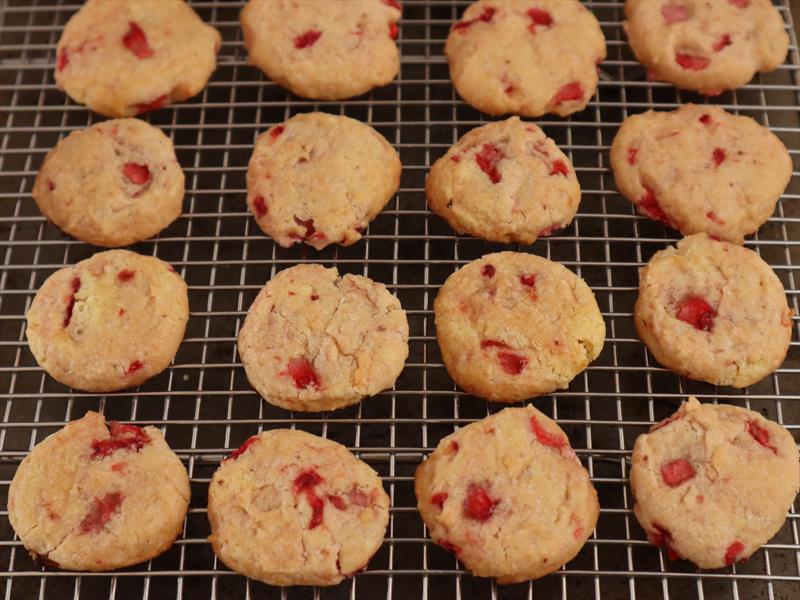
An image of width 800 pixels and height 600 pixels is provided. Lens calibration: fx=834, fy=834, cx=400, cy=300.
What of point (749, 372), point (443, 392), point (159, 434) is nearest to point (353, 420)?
point (443, 392)

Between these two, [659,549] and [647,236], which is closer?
[659,549]

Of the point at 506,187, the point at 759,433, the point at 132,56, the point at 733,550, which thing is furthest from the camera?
the point at 132,56

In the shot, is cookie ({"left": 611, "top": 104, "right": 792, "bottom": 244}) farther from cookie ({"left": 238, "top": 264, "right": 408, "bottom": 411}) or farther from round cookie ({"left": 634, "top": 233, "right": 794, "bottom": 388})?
cookie ({"left": 238, "top": 264, "right": 408, "bottom": 411})

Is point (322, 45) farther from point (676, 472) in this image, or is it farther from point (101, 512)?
point (676, 472)

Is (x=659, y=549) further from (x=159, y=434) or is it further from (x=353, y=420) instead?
(x=159, y=434)

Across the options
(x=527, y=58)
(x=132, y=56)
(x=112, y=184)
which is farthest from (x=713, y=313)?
(x=132, y=56)

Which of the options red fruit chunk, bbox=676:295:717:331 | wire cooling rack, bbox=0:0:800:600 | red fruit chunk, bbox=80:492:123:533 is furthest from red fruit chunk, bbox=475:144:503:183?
red fruit chunk, bbox=80:492:123:533
